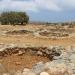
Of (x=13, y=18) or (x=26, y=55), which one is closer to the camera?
(x=26, y=55)

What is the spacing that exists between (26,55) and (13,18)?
33.8 m

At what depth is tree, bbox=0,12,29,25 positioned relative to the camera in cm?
4985

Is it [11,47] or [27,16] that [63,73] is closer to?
[11,47]

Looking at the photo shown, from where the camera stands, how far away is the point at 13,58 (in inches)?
627

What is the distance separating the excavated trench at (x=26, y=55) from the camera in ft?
50.7

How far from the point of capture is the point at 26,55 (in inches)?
642

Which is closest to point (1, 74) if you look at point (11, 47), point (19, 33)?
point (11, 47)

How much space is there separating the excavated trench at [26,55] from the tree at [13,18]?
32898 millimetres

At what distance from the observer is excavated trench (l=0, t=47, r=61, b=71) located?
15.4m

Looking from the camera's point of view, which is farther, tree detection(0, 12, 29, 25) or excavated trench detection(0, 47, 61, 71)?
tree detection(0, 12, 29, 25)

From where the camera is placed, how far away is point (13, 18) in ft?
163

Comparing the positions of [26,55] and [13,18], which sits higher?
[26,55]

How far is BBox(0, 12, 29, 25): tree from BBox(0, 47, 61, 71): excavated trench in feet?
108

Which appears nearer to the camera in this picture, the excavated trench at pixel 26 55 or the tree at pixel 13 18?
the excavated trench at pixel 26 55
